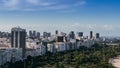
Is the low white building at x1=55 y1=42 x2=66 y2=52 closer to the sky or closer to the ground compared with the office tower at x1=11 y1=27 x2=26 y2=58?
closer to the ground

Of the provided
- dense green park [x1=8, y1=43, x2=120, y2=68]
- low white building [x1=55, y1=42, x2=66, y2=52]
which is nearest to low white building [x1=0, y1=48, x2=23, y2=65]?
dense green park [x1=8, y1=43, x2=120, y2=68]

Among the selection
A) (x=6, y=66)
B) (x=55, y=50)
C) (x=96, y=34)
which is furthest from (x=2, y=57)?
(x=96, y=34)

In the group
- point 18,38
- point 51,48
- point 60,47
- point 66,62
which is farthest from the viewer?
point 60,47

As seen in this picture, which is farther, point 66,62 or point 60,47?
point 60,47

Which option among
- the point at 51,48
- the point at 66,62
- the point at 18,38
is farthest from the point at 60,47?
the point at 66,62

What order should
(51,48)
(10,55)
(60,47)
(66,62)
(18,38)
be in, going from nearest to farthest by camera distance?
(66,62), (10,55), (18,38), (51,48), (60,47)

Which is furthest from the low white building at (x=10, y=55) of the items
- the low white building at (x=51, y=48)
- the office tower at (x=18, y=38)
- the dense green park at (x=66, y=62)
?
the low white building at (x=51, y=48)

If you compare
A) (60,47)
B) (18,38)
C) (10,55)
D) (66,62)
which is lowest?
(66,62)

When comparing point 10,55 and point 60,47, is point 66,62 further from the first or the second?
point 60,47

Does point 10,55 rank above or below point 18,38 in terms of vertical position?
below

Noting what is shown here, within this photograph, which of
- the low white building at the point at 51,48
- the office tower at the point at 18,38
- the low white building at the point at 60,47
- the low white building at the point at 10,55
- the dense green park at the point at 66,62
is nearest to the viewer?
the dense green park at the point at 66,62

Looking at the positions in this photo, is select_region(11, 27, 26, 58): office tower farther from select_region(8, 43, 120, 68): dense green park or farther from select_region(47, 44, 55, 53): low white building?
select_region(47, 44, 55, 53): low white building

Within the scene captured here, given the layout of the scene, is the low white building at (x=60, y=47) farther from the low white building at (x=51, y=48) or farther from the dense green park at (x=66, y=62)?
the dense green park at (x=66, y=62)
